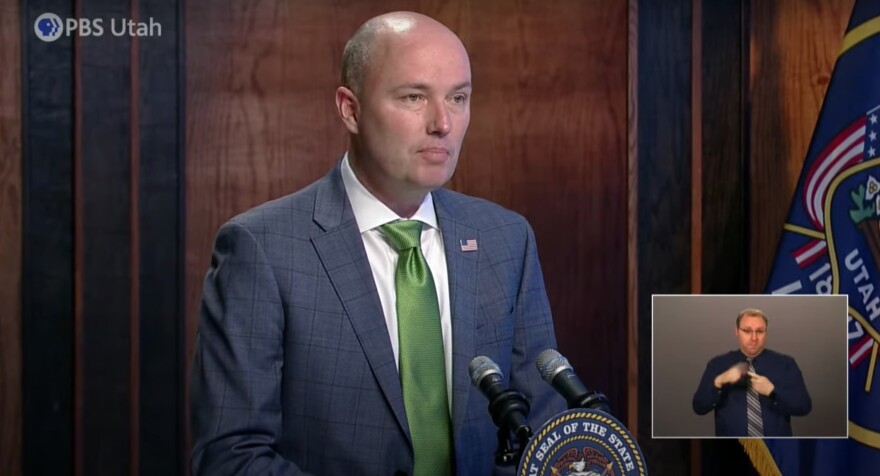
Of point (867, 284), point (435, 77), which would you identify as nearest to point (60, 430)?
point (435, 77)

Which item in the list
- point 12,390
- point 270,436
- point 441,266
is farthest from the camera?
point 12,390

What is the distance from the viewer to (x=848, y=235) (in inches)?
105

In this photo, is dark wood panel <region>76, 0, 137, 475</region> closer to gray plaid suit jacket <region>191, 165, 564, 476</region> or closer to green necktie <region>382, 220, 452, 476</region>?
gray plaid suit jacket <region>191, 165, 564, 476</region>

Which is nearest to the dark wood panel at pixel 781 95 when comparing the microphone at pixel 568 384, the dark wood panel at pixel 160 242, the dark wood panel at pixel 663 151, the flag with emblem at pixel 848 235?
the dark wood panel at pixel 663 151

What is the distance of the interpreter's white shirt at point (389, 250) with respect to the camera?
→ 5.60 ft

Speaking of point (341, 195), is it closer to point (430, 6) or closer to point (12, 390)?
point (430, 6)

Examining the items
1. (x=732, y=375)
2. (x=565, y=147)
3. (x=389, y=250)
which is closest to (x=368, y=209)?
(x=389, y=250)

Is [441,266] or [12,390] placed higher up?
[441,266]

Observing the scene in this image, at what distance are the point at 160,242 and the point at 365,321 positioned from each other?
Result: 1613 mm

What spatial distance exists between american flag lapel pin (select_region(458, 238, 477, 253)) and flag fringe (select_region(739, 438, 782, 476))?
52.6 inches

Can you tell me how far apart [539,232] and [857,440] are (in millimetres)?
1039

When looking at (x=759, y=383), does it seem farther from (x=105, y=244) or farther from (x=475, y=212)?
(x=105, y=244)

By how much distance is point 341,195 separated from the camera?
1.79m

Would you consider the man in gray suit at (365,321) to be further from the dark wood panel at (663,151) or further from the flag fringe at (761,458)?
the dark wood panel at (663,151)
